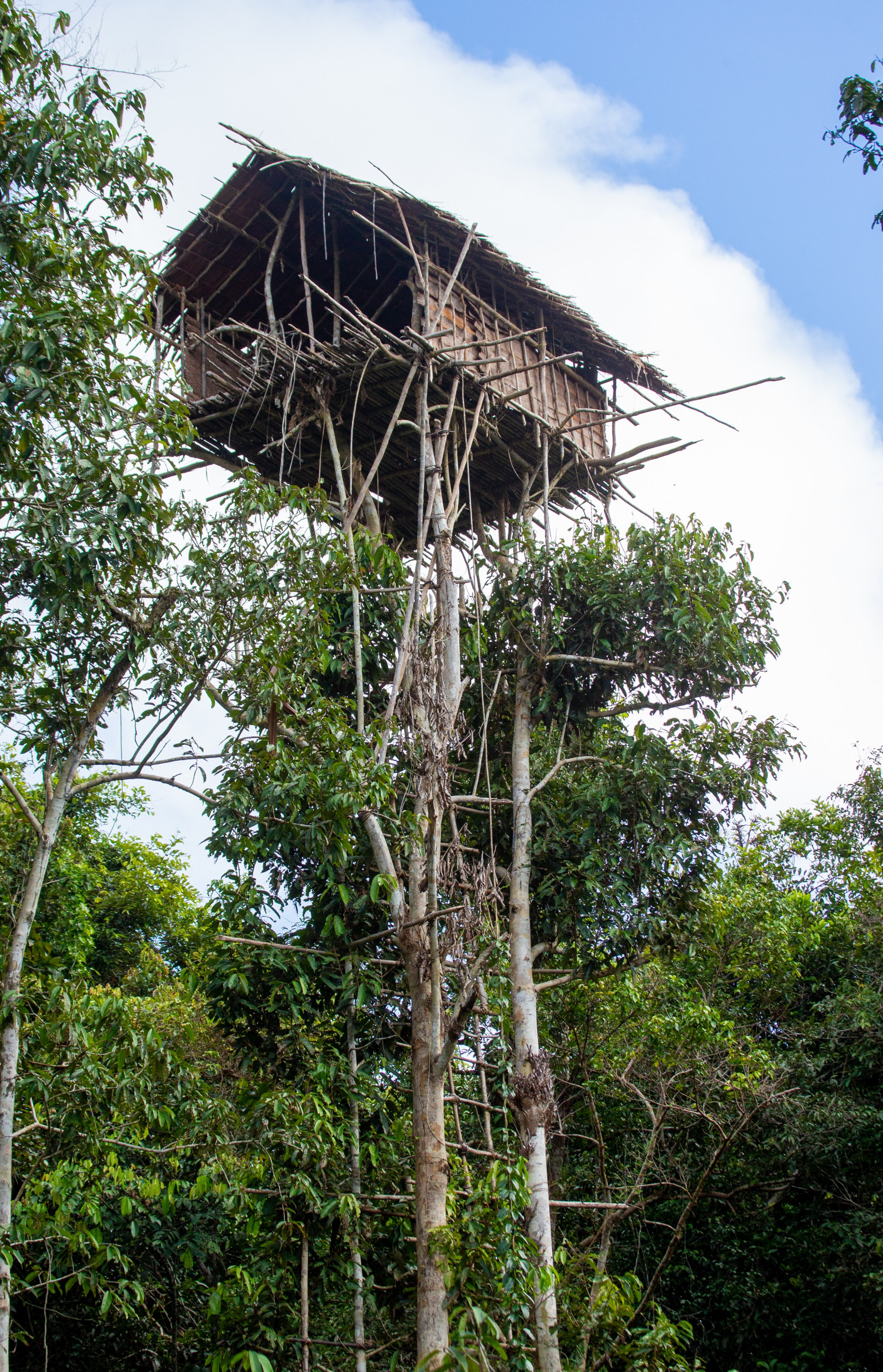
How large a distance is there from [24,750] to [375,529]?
4286 mm

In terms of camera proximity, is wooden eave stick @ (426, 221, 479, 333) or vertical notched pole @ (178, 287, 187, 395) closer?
wooden eave stick @ (426, 221, 479, 333)

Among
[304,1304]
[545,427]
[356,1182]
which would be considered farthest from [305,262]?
[304,1304]

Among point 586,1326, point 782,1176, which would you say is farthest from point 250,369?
point 782,1176

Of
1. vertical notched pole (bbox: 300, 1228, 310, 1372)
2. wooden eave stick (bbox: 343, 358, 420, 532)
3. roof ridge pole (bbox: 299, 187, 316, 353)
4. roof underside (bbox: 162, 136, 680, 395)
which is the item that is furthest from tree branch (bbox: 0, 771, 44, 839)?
roof underside (bbox: 162, 136, 680, 395)

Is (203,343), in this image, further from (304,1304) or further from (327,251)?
(304,1304)

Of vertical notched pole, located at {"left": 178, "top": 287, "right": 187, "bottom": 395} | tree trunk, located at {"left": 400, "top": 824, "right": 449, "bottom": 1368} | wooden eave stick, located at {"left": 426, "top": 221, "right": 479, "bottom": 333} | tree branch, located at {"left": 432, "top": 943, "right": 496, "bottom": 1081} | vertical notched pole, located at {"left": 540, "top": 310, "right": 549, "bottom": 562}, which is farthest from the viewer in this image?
vertical notched pole, located at {"left": 178, "top": 287, "right": 187, "bottom": 395}

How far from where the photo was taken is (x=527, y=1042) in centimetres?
836

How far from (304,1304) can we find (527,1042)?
A: 2381 millimetres

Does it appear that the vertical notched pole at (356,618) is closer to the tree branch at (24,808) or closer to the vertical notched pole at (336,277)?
the vertical notched pole at (336,277)

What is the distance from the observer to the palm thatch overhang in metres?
9.64

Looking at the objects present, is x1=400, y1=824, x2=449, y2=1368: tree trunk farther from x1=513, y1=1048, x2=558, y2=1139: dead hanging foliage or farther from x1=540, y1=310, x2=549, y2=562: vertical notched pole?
x1=540, y1=310, x2=549, y2=562: vertical notched pole

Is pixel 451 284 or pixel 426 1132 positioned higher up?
pixel 451 284

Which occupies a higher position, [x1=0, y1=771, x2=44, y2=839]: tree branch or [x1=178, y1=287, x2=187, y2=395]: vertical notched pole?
[x1=178, y1=287, x2=187, y2=395]: vertical notched pole

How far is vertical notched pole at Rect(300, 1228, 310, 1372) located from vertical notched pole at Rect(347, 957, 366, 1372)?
0.91 feet
